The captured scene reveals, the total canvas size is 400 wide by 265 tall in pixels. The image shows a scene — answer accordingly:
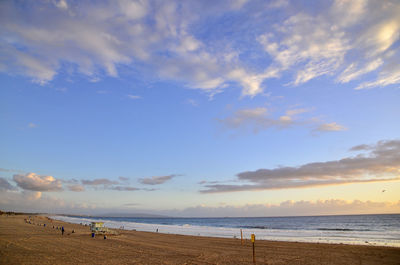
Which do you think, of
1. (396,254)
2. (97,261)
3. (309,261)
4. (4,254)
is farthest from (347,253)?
(4,254)

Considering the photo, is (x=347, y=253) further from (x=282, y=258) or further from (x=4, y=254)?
(x=4, y=254)

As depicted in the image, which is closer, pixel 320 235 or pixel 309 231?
pixel 320 235

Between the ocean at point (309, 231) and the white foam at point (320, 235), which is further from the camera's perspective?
the ocean at point (309, 231)

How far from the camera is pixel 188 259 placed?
1706 cm

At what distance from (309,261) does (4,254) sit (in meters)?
19.8

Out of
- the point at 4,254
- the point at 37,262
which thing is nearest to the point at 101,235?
the point at 4,254

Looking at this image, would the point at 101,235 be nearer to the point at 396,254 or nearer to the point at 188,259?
the point at 188,259

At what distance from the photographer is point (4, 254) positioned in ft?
54.6

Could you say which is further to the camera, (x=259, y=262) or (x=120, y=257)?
(x=120, y=257)

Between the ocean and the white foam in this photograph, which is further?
the ocean

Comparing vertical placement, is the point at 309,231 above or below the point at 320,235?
below

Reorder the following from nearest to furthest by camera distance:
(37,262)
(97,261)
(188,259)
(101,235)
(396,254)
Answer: (37,262), (97,261), (188,259), (396,254), (101,235)

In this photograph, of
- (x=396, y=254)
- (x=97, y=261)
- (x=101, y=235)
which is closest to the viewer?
(x=97, y=261)

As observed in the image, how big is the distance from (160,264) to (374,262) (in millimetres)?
13477
